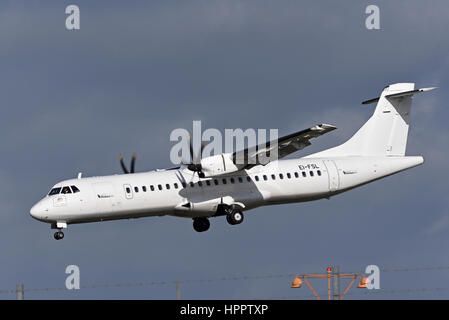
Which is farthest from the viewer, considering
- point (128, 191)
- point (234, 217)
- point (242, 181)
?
point (242, 181)

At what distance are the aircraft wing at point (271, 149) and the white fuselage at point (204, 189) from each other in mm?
1027

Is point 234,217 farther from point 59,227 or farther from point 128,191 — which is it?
point 59,227

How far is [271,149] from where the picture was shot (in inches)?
1599

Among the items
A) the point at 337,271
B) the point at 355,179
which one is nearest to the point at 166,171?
the point at 355,179

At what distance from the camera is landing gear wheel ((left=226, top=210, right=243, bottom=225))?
41.1 m

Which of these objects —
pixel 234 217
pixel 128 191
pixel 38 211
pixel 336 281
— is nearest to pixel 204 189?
pixel 234 217

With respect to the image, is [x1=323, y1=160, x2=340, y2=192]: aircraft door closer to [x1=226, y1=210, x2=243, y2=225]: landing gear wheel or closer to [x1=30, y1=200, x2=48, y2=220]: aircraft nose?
[x1=226, y1=210, x2=243, y2=225]: landing gear wheel

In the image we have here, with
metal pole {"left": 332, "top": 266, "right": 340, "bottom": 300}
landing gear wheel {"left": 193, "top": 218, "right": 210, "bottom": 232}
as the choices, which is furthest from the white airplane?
Answer: metal pole {"left": 332, "top": 266, "right": 340, "bottom": 300}

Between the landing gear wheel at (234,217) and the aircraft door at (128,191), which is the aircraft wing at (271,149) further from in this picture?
the aircraft door at (128,191)

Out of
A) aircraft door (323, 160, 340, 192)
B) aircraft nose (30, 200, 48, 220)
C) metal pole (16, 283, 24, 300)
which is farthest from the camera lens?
aircraft door (323, 160, 340, 192)

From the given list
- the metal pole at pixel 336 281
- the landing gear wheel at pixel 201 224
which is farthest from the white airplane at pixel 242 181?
the metal pole at pixel 336 281

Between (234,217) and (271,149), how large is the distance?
3.63m
